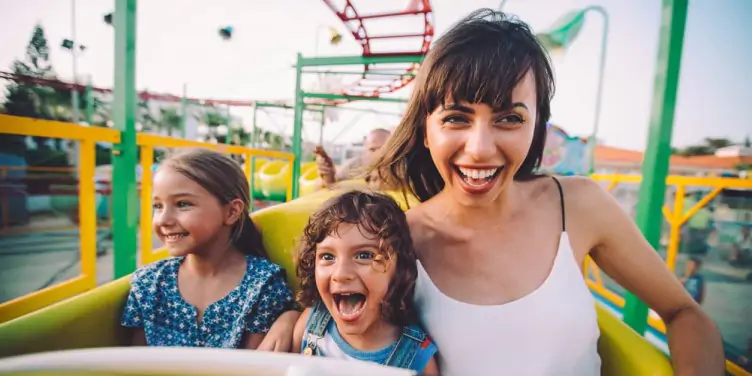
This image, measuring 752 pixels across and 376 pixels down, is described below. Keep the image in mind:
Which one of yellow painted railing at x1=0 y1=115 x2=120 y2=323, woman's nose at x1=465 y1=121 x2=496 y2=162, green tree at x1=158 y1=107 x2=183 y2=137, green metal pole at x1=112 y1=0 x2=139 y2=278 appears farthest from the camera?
green tree at x1=158 y1=107 x2=183 y2=137

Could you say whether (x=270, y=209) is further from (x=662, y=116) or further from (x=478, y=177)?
(x=662, y=116)

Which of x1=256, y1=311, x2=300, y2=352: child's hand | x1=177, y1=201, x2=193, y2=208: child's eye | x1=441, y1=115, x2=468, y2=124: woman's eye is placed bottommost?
x1=256, y1=311, x2=300, y2=352: child's hand

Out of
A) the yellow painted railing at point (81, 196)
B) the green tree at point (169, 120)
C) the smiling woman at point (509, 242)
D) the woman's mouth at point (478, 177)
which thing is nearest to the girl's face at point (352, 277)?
the smiling woman at point (509, 242)

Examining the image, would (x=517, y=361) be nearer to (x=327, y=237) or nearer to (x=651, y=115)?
(x=327, y=237)

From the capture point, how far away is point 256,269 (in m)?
1.19

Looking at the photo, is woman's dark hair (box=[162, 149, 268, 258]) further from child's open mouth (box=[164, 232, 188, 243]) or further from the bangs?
the bangs

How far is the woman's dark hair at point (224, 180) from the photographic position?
3.82ft

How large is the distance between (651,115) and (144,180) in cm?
218

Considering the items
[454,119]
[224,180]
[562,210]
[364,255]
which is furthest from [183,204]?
[562,210]

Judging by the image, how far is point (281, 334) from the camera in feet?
3.42

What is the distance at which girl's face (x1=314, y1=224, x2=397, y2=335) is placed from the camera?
0.88 meters

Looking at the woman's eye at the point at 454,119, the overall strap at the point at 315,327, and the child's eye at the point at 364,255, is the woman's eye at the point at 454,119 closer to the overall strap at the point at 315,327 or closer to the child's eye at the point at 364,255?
the child's eye at the point at 364,255

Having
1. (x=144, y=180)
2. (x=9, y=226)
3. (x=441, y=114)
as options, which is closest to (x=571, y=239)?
(x=441, y=114)

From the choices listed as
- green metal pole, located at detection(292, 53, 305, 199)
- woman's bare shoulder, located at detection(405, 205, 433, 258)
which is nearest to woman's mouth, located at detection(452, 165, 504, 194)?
woman's bare shoulder, located at detection(405, 205, 433, 258)
